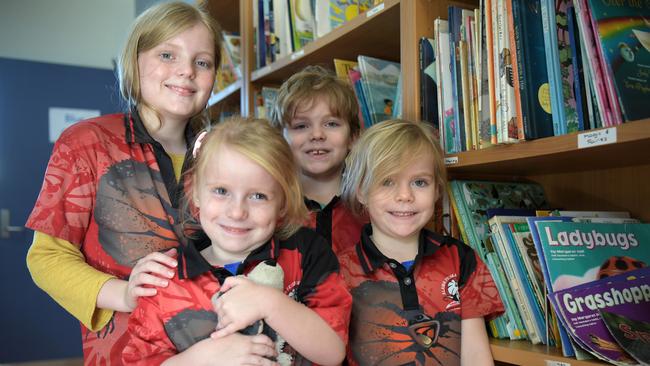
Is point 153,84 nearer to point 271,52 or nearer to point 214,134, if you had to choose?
point 214,134

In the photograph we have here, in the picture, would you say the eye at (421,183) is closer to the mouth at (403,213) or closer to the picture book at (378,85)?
the mouth at (403,213)

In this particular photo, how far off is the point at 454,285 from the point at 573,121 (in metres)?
0.46

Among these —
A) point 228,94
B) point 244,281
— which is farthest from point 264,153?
point 228,94

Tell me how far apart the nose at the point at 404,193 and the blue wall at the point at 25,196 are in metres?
3.24

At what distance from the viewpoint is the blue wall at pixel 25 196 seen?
3.99 m

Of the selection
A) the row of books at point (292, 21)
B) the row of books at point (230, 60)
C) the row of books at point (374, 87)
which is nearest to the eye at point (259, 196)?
the row of books at point (374, 87)

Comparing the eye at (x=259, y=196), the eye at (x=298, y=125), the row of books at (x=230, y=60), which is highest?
the row of books at (x=230, y=60)

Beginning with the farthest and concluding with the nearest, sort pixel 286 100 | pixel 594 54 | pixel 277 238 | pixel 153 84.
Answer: pixel 286 100 → pixel 153 84 → pixel 277 238 → pixel 594 54

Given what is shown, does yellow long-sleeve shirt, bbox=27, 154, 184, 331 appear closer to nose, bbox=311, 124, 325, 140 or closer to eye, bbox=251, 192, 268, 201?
eye, bbox=251, 192, 268, 201

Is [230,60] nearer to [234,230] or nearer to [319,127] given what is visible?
[319,127]

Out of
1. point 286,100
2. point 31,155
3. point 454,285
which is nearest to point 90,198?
point 286,100

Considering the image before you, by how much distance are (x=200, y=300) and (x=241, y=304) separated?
11 centimetres

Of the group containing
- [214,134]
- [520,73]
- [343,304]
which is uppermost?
[520,73]

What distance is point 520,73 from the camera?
116cm
